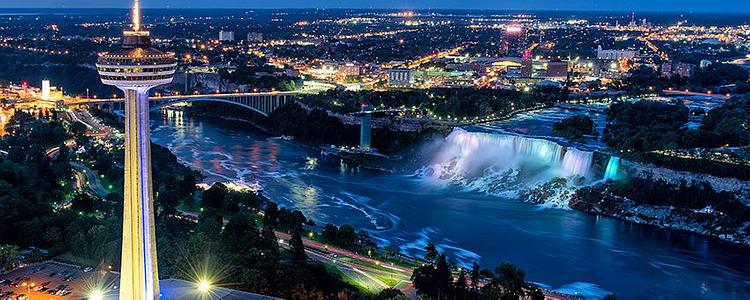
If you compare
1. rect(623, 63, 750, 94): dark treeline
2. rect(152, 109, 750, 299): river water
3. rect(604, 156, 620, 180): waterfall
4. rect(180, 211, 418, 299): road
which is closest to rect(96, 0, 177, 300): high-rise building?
rect(180, 211, 418, 299): road

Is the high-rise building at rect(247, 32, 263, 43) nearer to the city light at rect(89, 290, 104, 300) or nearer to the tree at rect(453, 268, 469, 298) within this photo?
the tree at rect(453, 268, 469, 298)

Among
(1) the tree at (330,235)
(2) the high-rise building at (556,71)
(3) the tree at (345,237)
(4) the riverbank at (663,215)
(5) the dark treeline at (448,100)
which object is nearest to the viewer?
(3) the tree at (345,237)

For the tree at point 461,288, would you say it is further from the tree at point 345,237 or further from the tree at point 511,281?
the tree at point 345,237

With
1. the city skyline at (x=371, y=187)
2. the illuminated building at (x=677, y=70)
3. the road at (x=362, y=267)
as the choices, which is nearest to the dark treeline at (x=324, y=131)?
the city skyline at (x=371, y=187)

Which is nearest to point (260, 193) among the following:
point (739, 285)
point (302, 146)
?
point (302, 146)

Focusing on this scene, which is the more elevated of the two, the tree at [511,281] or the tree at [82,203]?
the tree at [82,203]

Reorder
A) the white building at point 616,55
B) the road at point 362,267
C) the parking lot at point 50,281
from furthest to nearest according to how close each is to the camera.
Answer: the white building at point 616,55
the road at point 362,267
the parking lot at point 50,281

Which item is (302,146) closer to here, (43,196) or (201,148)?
(201,148)
